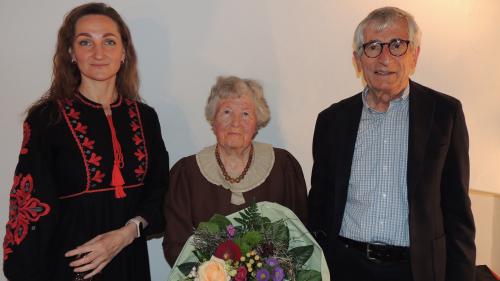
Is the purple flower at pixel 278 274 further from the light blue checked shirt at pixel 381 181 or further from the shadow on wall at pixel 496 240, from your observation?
the shadow on wall at pixel 496 240

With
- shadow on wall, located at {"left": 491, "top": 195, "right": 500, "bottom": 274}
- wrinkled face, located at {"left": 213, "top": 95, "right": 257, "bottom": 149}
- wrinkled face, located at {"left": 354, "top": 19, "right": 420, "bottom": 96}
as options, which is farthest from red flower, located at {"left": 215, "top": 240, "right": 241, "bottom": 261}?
shadow on wall, located at {"left": 491, "top": 195, "right": 500, "bottom": 274}

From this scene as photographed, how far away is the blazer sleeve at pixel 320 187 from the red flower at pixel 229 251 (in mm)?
790

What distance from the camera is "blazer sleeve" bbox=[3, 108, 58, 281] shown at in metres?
1.57

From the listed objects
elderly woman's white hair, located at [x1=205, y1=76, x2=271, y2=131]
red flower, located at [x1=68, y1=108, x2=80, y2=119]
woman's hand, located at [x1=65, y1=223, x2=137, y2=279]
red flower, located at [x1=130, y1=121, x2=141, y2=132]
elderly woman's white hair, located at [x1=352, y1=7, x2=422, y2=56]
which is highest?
elderly woman's white hair, located at [x1=352, y1=7, x2=422, y2=56]

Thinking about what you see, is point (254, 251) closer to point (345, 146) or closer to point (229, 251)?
point (229, 251)

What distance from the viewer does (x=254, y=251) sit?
1325mm

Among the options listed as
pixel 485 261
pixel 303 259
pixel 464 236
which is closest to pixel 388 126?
pixel 464 236

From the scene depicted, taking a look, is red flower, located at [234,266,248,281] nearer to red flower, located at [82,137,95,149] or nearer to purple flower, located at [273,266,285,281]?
purple flower, located at [273,266,285,281]

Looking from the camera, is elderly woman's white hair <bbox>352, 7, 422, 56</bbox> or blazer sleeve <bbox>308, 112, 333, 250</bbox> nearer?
elderly woman's white hair <bbox>352, 7, 422, 56</bbox>

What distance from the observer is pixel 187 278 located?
4.71 ft

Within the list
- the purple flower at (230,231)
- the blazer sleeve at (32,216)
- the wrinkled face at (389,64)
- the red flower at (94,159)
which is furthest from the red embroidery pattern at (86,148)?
the wrinkled face at (389,64)

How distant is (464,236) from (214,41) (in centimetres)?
163

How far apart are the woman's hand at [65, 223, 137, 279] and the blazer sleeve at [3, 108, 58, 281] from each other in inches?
4.5

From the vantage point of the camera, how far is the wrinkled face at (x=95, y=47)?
1750mm
